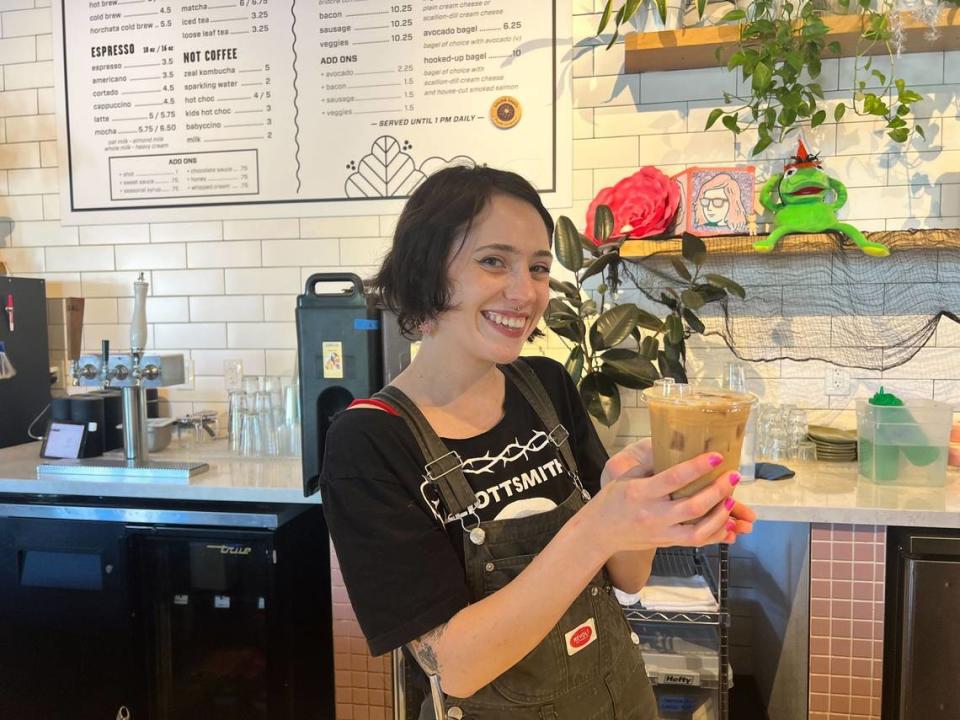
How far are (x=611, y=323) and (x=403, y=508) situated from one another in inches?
49.9

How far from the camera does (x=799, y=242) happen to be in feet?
7.28

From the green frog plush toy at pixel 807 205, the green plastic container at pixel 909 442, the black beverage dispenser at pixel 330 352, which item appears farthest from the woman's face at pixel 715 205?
the black beverage dispenser at pixel 330 352

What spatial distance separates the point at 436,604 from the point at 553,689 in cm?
28

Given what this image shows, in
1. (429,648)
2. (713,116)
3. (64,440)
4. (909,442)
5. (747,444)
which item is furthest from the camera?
(64,440)

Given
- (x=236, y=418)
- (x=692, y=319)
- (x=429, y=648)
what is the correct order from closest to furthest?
1. (x=429, y=648)
2. (x=692, y=319)
3. (x=236, y=418)

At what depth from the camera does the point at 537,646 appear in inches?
40.6

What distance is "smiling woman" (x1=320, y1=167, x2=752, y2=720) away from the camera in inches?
34.3

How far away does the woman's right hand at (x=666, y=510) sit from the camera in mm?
784

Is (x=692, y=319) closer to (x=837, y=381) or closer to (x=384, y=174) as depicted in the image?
(x=837, y=381)

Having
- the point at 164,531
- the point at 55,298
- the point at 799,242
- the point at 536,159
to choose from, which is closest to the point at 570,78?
the point at 536,159

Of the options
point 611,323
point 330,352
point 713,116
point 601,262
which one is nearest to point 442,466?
point 330,352

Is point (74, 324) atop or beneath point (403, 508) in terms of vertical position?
atop

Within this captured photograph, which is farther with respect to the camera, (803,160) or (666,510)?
(803,160)

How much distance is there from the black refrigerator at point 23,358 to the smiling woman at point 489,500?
2288 mm
